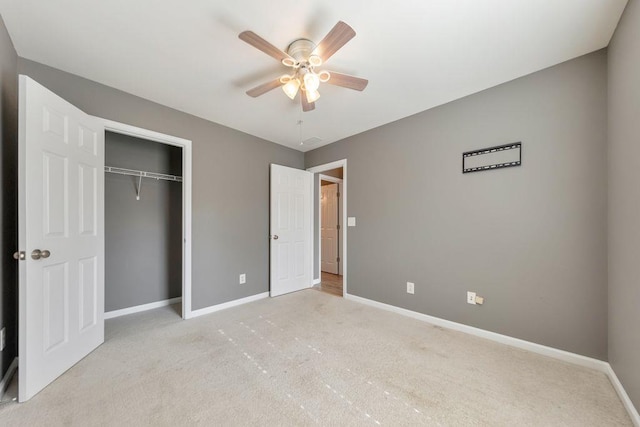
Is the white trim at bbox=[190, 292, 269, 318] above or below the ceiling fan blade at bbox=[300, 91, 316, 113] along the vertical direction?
below

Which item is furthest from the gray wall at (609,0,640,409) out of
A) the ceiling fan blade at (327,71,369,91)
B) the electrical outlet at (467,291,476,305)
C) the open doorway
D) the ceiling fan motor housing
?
the open doorway

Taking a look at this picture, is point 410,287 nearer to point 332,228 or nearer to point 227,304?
point 227,304

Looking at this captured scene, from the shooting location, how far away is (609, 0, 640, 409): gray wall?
1419mm

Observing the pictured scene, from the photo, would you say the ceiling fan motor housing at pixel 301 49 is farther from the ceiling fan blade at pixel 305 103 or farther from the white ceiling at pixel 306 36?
the ceiling fan blade at pixel 305 103

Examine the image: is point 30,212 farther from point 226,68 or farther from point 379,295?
point 379,295

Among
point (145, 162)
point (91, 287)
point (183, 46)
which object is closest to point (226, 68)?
point (183, 46)

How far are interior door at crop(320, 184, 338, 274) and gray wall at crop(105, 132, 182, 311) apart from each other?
3.03 metres

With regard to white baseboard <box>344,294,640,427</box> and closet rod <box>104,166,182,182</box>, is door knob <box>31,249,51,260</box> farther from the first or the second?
white baseboard <box>344,294,640,427</box>

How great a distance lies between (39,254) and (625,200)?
12.4 ft

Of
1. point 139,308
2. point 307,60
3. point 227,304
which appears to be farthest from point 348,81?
point 139,308

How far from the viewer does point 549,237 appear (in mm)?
2105

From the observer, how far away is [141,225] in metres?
3.25

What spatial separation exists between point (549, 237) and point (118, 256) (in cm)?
453

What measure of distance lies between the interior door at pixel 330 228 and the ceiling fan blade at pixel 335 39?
3882 millimetres
